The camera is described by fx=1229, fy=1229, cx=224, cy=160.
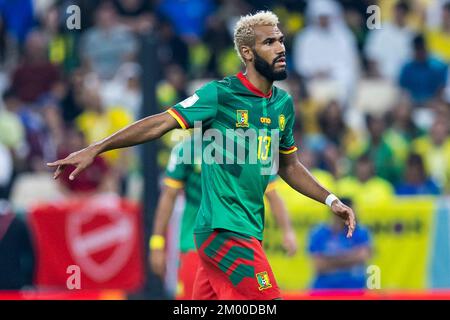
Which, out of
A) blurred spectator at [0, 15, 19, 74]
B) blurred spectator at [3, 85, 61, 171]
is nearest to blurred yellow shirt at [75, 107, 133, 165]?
blurred spectator at [3, 85, 61, 171]

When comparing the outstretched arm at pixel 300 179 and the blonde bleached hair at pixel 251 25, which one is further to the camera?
the outstretched arm at pixel 300 179

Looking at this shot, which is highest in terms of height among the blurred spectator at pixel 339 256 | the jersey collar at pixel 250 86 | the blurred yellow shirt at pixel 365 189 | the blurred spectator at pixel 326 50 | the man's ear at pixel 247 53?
the blurred spectator at pixel 326 50

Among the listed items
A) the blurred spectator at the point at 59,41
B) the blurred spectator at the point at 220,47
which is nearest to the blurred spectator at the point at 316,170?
the blurred spectator at the point at 220,47

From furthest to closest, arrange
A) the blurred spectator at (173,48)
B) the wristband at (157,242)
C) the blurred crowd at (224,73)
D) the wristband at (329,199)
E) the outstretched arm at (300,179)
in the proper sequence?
the blurred spectator at (173,48), the blurred crowd at (224,73), the wristband at (157,242), the outstretched arm at (300,179), the wristband at (329,199)

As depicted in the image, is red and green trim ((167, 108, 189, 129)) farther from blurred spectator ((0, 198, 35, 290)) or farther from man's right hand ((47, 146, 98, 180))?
blurred spectator ((0, 198, 35, 290))

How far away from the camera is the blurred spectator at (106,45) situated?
1712cm

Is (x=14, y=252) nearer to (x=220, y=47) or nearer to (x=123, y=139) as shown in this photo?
(x=220, y=47)

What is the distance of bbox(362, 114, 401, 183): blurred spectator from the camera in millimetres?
15344

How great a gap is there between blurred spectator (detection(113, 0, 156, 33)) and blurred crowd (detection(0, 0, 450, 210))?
14mm

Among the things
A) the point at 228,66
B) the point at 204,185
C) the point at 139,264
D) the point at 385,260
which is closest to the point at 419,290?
the point at 385,260

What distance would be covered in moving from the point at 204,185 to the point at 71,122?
8.75 m

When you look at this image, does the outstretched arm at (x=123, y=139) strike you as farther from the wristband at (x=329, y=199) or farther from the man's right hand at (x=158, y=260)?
the man's right hand at (x=158, y=260)

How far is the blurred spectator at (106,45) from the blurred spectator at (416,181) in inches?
172
